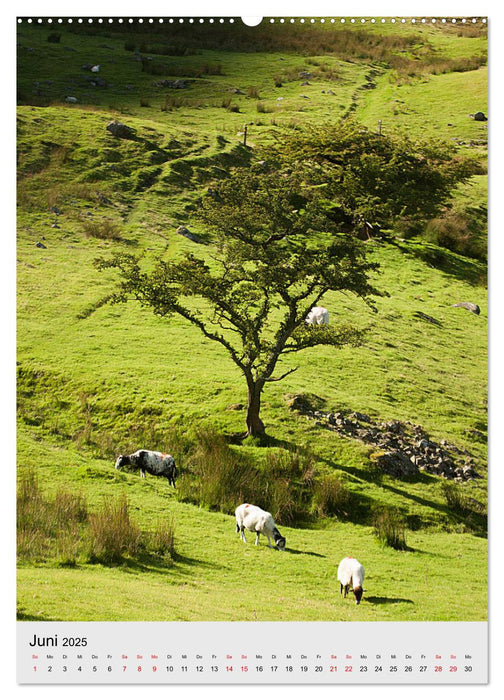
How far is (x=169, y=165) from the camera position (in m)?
32.8

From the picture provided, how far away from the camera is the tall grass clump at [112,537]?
1126 centimetres

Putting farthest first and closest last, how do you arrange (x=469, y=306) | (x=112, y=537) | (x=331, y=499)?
(x=469, y=306)
(x=331, y=499)
(x=112, y=537)

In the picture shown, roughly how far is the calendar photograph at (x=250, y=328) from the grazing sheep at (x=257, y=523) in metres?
0.05

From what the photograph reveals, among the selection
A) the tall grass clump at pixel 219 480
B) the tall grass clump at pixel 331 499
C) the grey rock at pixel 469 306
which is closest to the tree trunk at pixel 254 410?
the tall grass clump at pixel 219 480

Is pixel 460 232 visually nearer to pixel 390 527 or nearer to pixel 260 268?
pixel 260 268

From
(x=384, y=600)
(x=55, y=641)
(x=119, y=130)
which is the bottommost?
(x=384, y=600)

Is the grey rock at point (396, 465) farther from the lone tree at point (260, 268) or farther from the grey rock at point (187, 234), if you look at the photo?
the grey rock at point (187, 234)

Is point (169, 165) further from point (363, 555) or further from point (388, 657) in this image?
point (388, 657)

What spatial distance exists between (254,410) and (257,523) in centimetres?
458

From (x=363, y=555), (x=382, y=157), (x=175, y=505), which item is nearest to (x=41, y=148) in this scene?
(x=382, y=157)

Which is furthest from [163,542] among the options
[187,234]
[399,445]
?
[187,234]

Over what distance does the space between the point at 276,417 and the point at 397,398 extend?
4.04m

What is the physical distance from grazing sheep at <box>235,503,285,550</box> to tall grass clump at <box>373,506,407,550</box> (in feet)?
7.69

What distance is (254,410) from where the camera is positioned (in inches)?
677
